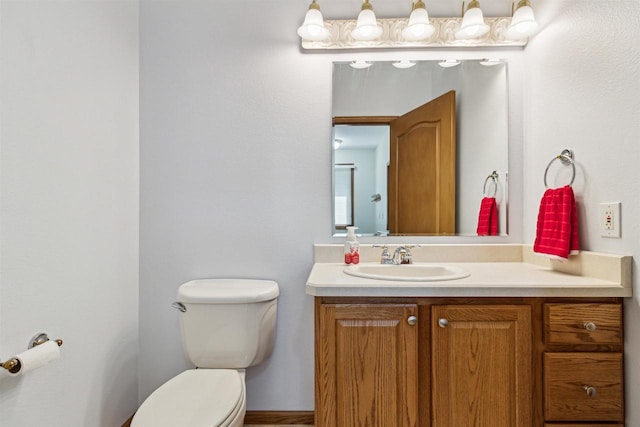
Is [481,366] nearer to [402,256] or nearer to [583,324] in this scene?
[583,324]

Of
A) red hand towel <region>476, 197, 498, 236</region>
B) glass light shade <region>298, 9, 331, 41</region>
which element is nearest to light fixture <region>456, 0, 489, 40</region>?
glass light shade <region>298, 9, 331, 41</region>

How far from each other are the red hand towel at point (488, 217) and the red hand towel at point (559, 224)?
0.89 ft

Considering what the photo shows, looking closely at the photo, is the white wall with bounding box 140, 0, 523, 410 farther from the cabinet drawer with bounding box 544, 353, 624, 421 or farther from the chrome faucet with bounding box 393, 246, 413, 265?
the cabinet drawer with bounding box 544, 353, 624, 421

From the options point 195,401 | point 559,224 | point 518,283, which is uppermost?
point 559,224

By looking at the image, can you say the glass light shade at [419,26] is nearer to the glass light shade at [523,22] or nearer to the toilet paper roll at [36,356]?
the glass light shade at [523,22]

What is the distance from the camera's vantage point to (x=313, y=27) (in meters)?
1.60

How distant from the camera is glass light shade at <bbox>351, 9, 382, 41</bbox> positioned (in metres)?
1.58

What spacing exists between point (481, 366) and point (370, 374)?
1.21 ft

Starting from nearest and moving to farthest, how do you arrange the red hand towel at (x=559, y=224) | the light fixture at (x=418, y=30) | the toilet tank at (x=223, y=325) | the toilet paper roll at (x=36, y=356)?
the toilet paper roll at (x=36, y=356) < the red hand towel at (x=559, y=224) < the toilet tank at (x=223, y=325) < the light fixture at (x=418, y=30)

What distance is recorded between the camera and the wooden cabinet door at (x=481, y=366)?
1147mm

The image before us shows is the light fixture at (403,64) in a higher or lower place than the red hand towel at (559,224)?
higher

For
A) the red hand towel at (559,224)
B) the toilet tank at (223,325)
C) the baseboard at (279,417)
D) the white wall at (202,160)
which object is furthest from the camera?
the baseboard at (279,417)

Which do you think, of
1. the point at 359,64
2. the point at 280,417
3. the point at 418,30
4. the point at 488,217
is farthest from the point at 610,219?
the point at 280,417

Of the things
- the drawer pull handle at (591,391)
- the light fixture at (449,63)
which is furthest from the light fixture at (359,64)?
the drawer pull handle at (591,391)
